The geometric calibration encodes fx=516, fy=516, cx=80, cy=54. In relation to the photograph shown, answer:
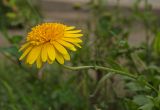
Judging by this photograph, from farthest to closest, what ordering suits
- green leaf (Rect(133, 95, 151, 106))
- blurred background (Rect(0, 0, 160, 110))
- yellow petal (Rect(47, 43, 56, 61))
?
blurred background (Rect(0, 0, 160, 110)), green leaf (Rect(133, 95, 151, 106)), yellow petal (Rect(47, 43, 56, 61))

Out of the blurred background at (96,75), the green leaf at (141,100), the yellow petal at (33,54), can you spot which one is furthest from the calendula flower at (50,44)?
the green leaf at (141,100)

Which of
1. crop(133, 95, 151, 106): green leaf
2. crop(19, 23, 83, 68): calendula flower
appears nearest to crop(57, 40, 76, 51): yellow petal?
crop(19, 23, 83, 68): calendula flower

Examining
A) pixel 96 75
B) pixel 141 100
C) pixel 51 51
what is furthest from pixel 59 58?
pixel 96 75

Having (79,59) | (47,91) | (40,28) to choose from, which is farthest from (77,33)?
(47,91)

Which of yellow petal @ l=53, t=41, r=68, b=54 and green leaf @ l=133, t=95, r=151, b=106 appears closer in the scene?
yellow petal @ l=53, t=41, r=68, b=54

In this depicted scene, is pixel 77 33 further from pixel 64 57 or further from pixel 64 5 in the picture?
pixel 64 5

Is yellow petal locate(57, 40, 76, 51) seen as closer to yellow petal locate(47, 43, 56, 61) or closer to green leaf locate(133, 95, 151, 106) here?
yellow petal locate(47, 43, 56, 61)

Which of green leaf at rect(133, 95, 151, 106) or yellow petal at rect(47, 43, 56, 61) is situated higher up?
yellow petal at rect(47, 43, 56, 61)

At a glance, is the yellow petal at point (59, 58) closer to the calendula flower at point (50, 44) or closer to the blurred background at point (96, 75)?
the calendula flower at point (50, 44)
